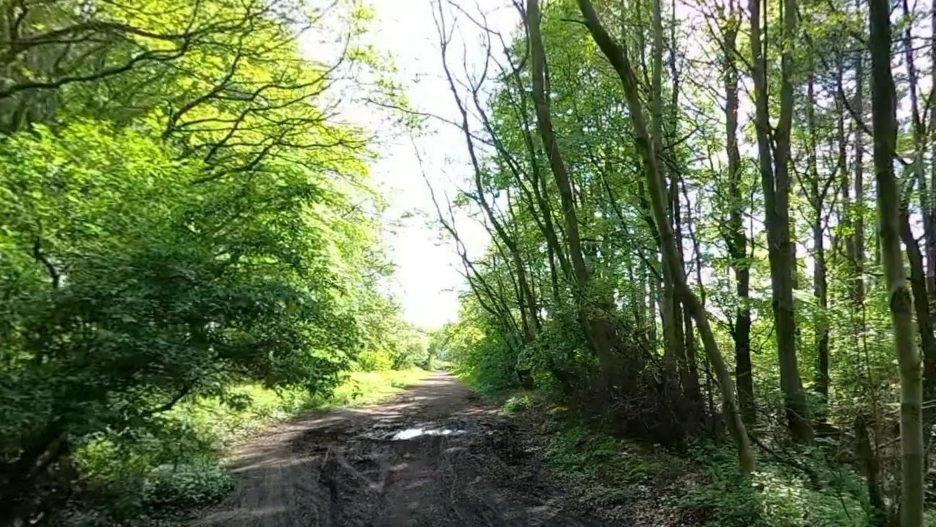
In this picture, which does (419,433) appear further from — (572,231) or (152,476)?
(152,476)

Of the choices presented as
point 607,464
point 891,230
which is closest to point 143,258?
point 891,230

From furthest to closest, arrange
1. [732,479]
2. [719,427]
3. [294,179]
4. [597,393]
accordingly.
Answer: [597,393] < [719,427] < [294,179] < [732,479]

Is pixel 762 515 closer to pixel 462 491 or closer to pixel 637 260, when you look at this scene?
pixel 462 491

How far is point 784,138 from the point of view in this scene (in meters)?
7.92

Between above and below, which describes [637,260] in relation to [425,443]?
above

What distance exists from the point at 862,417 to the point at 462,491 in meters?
4.93

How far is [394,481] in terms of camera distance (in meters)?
9.16

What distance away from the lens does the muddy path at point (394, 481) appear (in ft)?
23.7

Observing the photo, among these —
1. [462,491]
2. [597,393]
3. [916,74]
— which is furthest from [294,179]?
[916,74]

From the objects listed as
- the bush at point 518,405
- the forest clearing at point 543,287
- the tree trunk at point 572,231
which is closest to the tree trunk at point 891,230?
the forest clearing at point 543,287

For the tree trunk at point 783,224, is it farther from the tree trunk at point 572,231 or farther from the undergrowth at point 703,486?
the tree trunk at point 572,231

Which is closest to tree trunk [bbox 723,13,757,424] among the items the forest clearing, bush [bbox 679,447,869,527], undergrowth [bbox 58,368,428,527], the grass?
the forest clearing

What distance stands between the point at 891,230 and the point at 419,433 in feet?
38.7

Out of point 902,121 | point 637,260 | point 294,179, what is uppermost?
point 902,121
